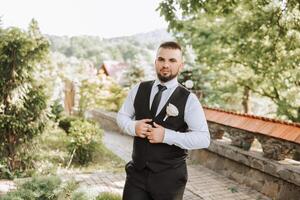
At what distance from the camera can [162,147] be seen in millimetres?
2945

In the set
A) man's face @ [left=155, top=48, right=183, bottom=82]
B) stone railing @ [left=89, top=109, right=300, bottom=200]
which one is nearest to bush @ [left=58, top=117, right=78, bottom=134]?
stone railing @ [left=89, top=109, right=300, bottom=200]

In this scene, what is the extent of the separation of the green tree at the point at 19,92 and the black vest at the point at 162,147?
16.8 feet

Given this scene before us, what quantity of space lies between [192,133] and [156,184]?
52 centimetres

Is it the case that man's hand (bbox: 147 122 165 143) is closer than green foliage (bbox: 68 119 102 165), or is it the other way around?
man's hand (bbox: 147 122 165 143)

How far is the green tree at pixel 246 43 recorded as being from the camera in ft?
24.1

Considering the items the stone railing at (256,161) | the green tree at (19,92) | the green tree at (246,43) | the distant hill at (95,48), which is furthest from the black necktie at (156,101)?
the distant hill at (95,48)

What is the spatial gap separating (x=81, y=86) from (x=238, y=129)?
33.8 ft

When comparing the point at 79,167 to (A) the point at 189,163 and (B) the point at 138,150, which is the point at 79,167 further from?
(B) the point at 138,150

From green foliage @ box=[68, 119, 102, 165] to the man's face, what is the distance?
636cm

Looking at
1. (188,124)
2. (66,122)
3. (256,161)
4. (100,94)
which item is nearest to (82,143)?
(256,161)

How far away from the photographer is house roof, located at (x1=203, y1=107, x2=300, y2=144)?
5957 millimetres

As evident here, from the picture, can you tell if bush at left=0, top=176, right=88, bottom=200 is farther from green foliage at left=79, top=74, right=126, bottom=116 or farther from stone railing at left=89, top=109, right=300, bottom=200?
green foliage at left=79, top=74, right=126, bottom=116

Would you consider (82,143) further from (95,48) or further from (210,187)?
(95,48)

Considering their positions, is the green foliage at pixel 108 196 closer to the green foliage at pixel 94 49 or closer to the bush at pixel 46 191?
the bush at pixel 46 191
